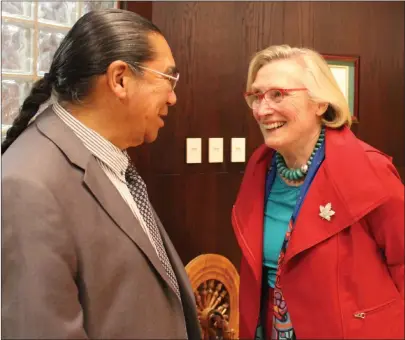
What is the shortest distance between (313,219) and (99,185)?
46cm

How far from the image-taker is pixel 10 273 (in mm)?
805

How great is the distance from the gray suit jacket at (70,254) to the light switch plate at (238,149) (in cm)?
96

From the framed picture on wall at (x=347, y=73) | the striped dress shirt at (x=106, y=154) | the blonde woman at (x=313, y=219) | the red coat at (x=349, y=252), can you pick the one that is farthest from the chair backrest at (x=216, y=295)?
the framed picture on wall at (x=347, y=73)

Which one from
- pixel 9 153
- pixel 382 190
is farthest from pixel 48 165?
pixel 382 190

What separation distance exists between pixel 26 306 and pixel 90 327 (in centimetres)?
13

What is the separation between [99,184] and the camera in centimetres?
91

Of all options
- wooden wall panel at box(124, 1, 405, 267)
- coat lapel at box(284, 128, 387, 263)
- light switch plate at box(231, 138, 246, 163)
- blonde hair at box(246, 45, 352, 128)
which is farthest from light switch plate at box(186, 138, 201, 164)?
coat lapel at box(284, 128, 387, 263)

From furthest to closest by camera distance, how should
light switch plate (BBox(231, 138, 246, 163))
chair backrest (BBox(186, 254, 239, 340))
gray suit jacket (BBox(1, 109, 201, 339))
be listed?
light switch plate (BBox(231, 138, 246, 163)), chair backrest (BBox(186, 254, 239, 340)), gray suit jacket (BBox(1, 109, 201, 339))

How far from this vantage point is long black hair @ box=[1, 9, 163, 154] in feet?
3.10

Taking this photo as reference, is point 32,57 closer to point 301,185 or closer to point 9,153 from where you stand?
point 9,153

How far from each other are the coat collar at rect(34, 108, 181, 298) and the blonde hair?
51cm

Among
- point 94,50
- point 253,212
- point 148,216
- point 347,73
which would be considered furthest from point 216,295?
point 347,73

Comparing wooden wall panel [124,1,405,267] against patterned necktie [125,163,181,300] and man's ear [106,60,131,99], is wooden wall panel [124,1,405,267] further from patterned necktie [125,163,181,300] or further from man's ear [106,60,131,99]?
man's ear [106,60,131,99]

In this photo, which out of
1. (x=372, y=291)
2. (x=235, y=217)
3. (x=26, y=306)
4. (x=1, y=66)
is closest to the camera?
(x=26, y=306)
